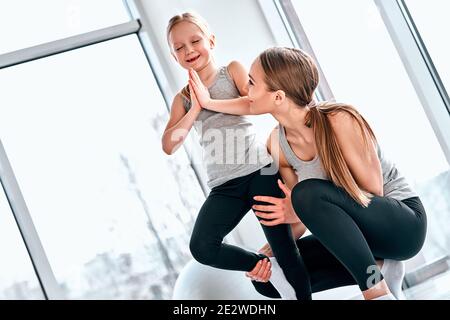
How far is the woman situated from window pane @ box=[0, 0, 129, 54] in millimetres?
1397

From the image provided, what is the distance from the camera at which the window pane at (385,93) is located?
98.3 inches

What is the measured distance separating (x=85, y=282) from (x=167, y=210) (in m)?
0.51

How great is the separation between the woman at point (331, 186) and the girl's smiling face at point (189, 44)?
15 centimetres

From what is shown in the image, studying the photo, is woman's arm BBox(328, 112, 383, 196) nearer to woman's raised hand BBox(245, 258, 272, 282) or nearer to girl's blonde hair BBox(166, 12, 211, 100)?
woman's raised hand BBox(245, 258, 272, 282)

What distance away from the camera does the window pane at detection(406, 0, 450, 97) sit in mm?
2318

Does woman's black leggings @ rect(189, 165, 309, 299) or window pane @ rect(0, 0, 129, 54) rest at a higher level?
window pane @ rect(0, 0, 129, 54)

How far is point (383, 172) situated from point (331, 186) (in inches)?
10.3

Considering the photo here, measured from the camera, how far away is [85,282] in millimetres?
3012

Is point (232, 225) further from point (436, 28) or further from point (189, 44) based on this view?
point (436, 28)

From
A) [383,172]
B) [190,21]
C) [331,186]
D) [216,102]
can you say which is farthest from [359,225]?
[190,21]

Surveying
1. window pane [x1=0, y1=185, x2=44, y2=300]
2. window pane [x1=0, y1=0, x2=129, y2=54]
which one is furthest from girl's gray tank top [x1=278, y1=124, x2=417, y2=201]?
window pane [x1=0, y1=0, x2=129, y2=54]

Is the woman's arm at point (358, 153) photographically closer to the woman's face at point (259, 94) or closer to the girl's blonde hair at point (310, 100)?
the girl's blonde hair at point (310, 100)
